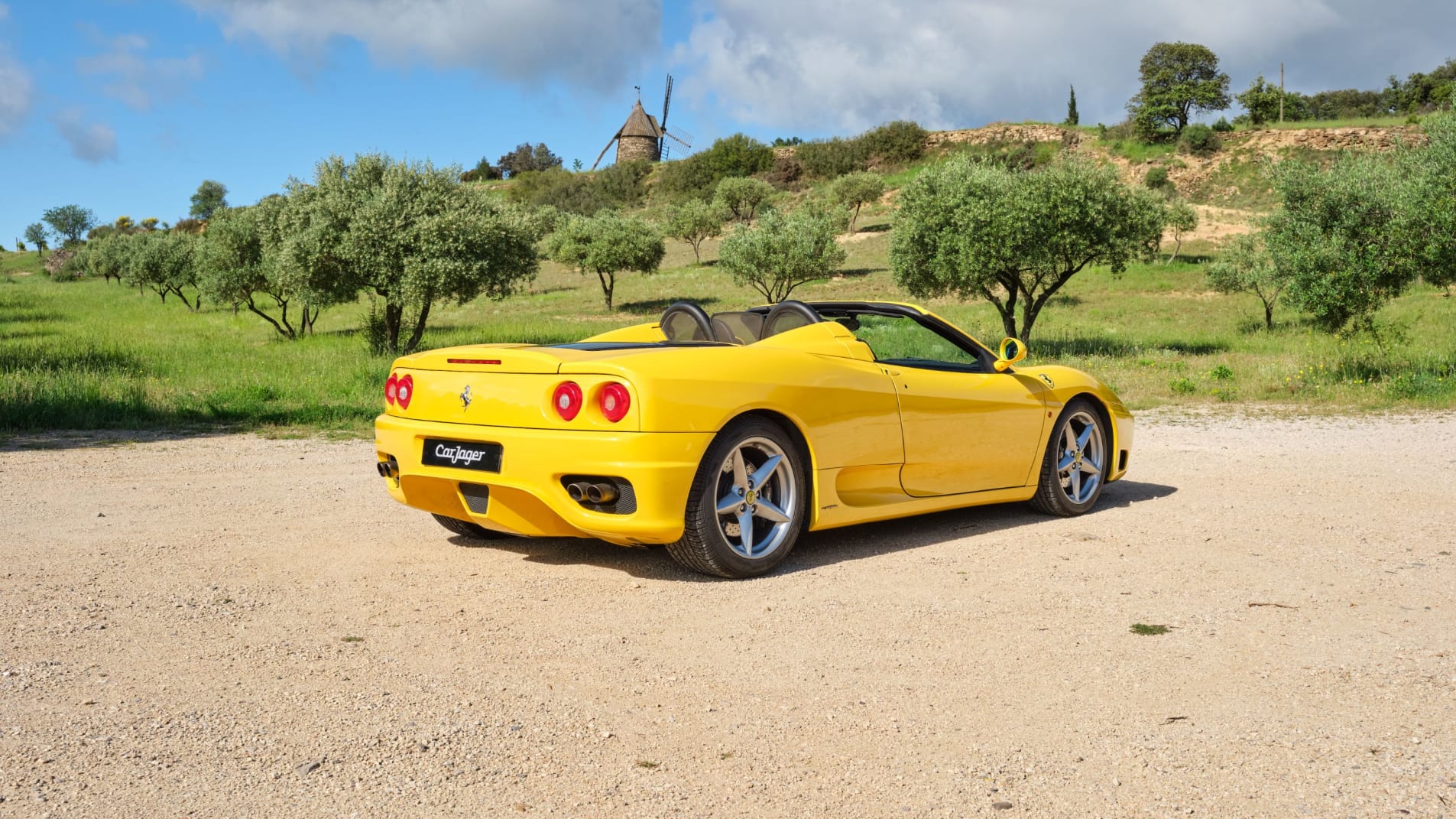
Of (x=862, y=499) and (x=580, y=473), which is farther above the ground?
(x=580, y=473)

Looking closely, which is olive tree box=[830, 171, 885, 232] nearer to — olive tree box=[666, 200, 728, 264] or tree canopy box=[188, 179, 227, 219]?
olive tree box=[666, 200, 728, 264]

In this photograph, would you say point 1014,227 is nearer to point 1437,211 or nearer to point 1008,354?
point 1437,211

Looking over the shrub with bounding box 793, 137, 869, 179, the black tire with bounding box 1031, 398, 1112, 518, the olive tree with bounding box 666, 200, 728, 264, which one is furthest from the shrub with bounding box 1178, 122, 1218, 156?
the black tire with bounding box 1031, 398, 1112, 518

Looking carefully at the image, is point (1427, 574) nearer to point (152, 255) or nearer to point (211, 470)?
point (211, 470)

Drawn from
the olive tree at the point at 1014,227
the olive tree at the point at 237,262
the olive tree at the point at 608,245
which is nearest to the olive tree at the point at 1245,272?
the olive tree at the point at 1014,227

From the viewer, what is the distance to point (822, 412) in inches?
201

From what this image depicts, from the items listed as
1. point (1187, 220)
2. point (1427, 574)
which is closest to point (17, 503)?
point (1427, 574)

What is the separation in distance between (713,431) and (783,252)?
117ft

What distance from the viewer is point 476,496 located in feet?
15.9

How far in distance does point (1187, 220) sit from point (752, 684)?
179 feet

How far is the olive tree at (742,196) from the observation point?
77.6 meters

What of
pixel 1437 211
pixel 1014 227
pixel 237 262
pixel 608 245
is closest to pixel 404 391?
pixel 1437 211

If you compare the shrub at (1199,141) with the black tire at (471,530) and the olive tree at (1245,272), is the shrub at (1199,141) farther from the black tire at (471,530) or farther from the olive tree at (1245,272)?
the black tire at (471,530)

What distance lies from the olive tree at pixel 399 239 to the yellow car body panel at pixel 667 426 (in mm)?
19663
